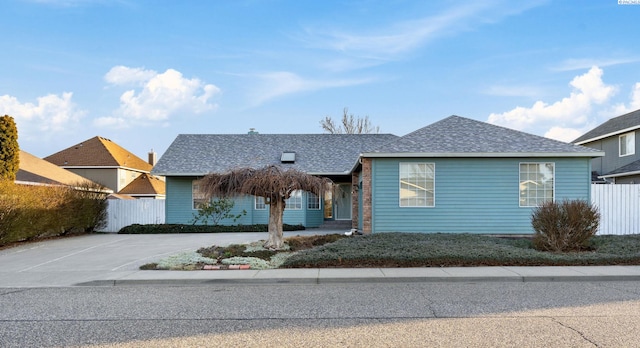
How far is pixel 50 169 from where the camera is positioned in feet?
88.9

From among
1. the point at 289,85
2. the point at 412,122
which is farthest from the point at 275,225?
the point at 412,122

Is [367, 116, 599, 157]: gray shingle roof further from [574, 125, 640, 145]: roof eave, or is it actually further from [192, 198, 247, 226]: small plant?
[574, 125, 640, 145]: roof eave

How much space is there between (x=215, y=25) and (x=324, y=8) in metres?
3.52

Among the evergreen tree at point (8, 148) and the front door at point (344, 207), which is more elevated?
the evergreen tree at point (8, 148)

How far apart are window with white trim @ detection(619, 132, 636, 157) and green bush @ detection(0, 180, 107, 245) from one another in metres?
27.1

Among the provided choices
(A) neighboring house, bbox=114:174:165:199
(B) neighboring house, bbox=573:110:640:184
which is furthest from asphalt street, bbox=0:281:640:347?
(A) neighboring house, bbox=114:174:165:199

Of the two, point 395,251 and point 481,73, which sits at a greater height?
point 481,73

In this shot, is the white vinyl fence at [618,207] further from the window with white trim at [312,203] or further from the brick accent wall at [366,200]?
the window with white trim at [312,203]

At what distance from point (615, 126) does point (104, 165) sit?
34760 mm

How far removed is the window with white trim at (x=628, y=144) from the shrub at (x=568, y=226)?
1561cm

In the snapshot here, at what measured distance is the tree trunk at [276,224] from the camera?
1274 centimetres

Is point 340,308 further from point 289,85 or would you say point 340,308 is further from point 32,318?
point 289,85

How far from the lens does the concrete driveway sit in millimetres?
9680

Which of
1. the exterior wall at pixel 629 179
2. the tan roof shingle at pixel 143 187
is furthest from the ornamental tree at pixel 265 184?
the tan roof shingle at pixel 143 187
